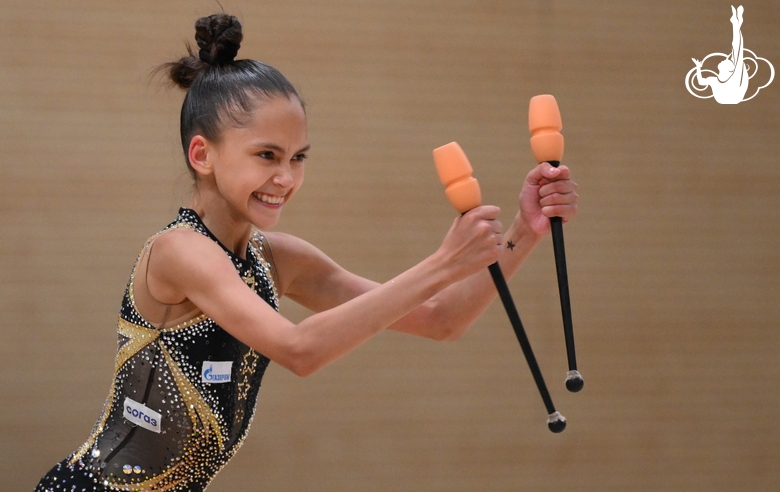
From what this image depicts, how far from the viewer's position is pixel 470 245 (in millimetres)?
1214

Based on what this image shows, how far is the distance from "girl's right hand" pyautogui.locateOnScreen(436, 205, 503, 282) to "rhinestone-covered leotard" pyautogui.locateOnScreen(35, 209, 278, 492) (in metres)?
0.42

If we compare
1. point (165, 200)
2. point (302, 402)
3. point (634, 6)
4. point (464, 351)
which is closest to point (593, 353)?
point (464, 351)

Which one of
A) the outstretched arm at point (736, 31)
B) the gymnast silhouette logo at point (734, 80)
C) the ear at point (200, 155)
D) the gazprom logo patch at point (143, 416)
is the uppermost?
the outstretched arm at point (736, 31)

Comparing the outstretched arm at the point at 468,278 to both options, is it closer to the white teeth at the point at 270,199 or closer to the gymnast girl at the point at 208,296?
the gymnast girl at the point at 208,296

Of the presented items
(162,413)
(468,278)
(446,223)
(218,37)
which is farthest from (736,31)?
(162,413)

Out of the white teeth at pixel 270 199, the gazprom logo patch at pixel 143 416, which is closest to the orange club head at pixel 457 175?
the white teeth at pixel 270 199

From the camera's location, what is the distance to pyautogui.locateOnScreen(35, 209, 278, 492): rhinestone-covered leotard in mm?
1384

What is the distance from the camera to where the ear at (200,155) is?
144cm

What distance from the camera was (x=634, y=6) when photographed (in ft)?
9.32

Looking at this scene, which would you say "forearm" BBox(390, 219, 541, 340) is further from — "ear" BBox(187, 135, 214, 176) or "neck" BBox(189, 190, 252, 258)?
"ear" BBox(187, 135, 214, 176)

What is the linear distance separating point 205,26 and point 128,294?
0.48 meters

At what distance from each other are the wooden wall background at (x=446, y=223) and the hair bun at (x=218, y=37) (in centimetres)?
100

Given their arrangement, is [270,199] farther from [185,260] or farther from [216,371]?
[216,371]

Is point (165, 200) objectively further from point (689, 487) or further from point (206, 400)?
point (689, 487)
